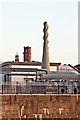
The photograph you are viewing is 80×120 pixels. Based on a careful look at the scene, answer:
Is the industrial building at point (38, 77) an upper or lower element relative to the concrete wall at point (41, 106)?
upper

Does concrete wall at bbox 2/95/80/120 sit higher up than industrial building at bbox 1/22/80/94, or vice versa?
industrial building at bbox 1/22/80/94

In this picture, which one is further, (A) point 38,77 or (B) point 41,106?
(A) point 38,77

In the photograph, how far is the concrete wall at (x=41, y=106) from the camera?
17953 mm

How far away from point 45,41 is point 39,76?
8426 mm

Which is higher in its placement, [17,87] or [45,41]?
[45,41]

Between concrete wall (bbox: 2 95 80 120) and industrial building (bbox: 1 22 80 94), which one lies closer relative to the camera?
concrete wall (bbox: 2 95 80 120)

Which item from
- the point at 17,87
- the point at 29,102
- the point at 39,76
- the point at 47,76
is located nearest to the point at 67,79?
the point at 47,76

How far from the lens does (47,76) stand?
2852cm

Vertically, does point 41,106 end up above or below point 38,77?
below

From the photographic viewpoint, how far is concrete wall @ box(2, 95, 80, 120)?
1795 cm

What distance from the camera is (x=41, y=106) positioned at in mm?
18359

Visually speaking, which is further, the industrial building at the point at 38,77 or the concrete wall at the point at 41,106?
the industrial building at the point at 38,77

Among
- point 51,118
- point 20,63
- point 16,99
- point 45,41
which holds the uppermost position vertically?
point 45,41

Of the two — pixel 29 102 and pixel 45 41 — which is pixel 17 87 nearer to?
pixel 29 102
